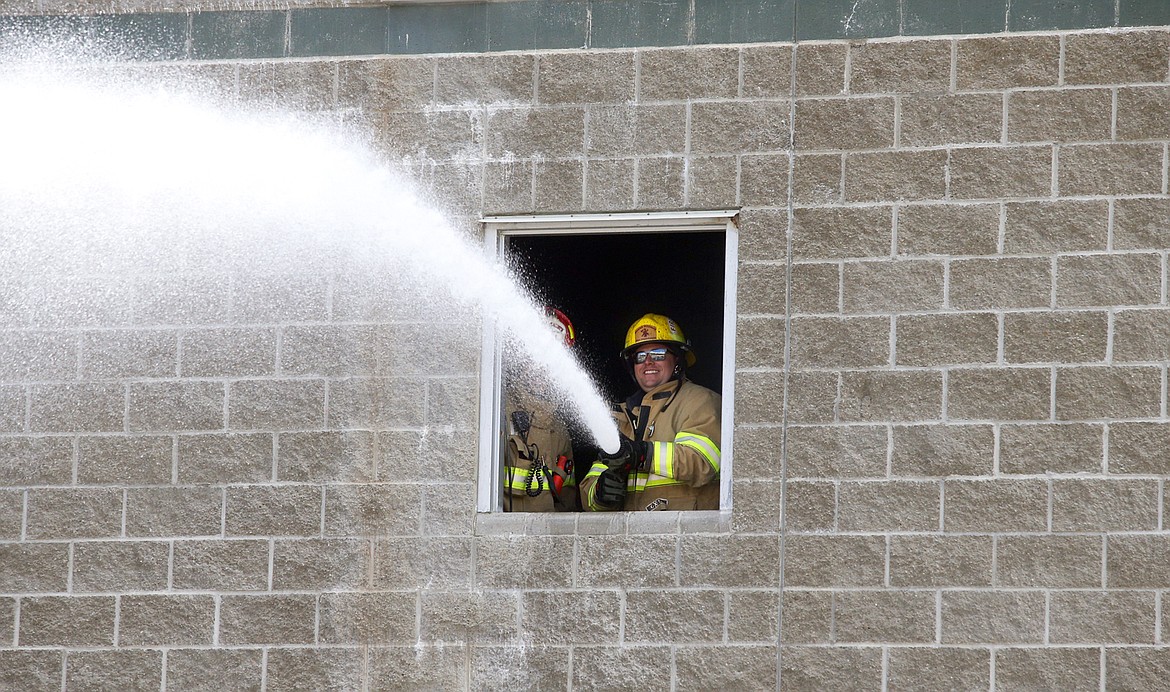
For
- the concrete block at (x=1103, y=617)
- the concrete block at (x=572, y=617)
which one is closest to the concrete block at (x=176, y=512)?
the concrete block at (x=572, y=617)

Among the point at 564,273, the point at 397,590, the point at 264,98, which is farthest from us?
the point at 564,273

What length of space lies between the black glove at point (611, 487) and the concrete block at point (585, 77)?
1.74 meters

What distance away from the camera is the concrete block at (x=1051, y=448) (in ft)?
24.8

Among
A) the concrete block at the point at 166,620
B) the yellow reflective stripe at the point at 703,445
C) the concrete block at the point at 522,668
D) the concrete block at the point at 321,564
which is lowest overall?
Answer: the concrete block at the point at 522,668

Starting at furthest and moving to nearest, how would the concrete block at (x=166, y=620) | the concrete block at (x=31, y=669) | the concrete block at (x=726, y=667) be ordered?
the concrete block at (x=31, y=669) < the concrete block at (x=166, y=620) < the concrete block at (x=726, y=667)

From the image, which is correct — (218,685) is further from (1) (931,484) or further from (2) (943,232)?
(2) (943,232)

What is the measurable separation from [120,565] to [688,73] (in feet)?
11.5

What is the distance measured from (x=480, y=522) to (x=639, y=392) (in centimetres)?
130

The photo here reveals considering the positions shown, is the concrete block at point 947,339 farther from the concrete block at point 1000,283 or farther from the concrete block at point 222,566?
the concrete block at point 222,566

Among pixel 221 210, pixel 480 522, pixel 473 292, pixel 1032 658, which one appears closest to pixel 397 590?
pixel 480 522

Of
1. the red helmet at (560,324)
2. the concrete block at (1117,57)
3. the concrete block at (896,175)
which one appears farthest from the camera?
the red helmet at (560,324)

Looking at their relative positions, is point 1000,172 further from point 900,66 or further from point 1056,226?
point 900,66

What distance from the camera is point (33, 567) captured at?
8344 millimetres

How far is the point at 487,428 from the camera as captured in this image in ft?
27.0
